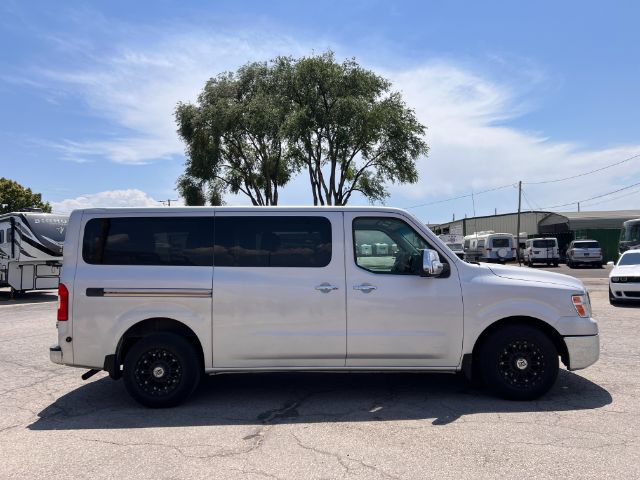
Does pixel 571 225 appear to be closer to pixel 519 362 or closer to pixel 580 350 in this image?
pixel 580 350

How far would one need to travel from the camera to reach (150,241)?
570 centimetres

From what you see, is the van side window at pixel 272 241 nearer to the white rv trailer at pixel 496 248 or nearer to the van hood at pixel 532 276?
the van hood at pixel 532 276

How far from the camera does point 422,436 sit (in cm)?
465

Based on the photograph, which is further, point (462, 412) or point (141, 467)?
point (462, 412)

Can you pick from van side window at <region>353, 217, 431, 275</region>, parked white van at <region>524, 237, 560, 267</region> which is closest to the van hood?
van side window at <region>353, 217, 431, 275</region>

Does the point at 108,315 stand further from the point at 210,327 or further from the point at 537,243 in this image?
the point at 537,243

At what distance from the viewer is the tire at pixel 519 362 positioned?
5531 millimetres

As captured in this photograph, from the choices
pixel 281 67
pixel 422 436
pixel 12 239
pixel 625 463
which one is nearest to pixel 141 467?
pixel 422 436

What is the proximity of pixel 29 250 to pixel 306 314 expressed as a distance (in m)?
15.7

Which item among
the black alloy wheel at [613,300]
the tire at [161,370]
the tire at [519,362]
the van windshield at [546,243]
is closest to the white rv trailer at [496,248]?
the van windshield at [546,243]

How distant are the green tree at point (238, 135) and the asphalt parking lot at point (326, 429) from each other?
24.7 m

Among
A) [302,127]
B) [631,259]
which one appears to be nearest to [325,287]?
[631,259]

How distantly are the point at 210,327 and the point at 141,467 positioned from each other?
65.7 inches

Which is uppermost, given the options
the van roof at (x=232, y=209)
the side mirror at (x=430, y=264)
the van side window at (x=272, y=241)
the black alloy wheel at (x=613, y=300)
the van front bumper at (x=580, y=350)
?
the van roof at (x=232, y=209)
